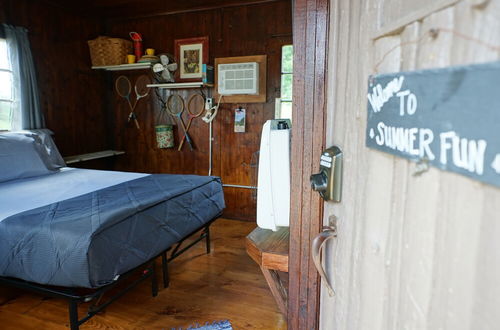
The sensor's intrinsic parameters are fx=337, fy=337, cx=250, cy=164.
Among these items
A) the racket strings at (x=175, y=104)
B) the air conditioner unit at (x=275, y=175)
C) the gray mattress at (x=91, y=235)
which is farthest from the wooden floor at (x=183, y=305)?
the racket strings at (x=175, y=104)

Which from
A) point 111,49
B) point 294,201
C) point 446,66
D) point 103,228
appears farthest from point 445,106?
point 111,49

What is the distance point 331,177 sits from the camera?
0.81 meters

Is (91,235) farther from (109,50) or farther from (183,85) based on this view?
(109,50)

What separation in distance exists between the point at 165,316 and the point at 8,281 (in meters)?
0.89

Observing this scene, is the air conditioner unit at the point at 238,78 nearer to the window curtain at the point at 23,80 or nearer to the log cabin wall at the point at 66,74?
the log cabin wall at the point at 66,74

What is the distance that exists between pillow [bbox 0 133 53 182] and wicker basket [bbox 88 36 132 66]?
1.38m

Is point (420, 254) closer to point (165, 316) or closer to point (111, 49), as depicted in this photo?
point (165, 316)

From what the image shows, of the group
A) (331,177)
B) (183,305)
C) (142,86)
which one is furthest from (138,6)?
(331,177)

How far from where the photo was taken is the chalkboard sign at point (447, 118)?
302mm

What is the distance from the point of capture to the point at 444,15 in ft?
1.27

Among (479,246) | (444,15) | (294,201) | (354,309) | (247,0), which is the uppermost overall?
(247,0)

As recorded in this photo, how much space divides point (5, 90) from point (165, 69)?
1652 mm

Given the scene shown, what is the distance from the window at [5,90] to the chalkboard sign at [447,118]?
4.03 m

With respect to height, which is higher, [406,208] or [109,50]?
[109,50]
